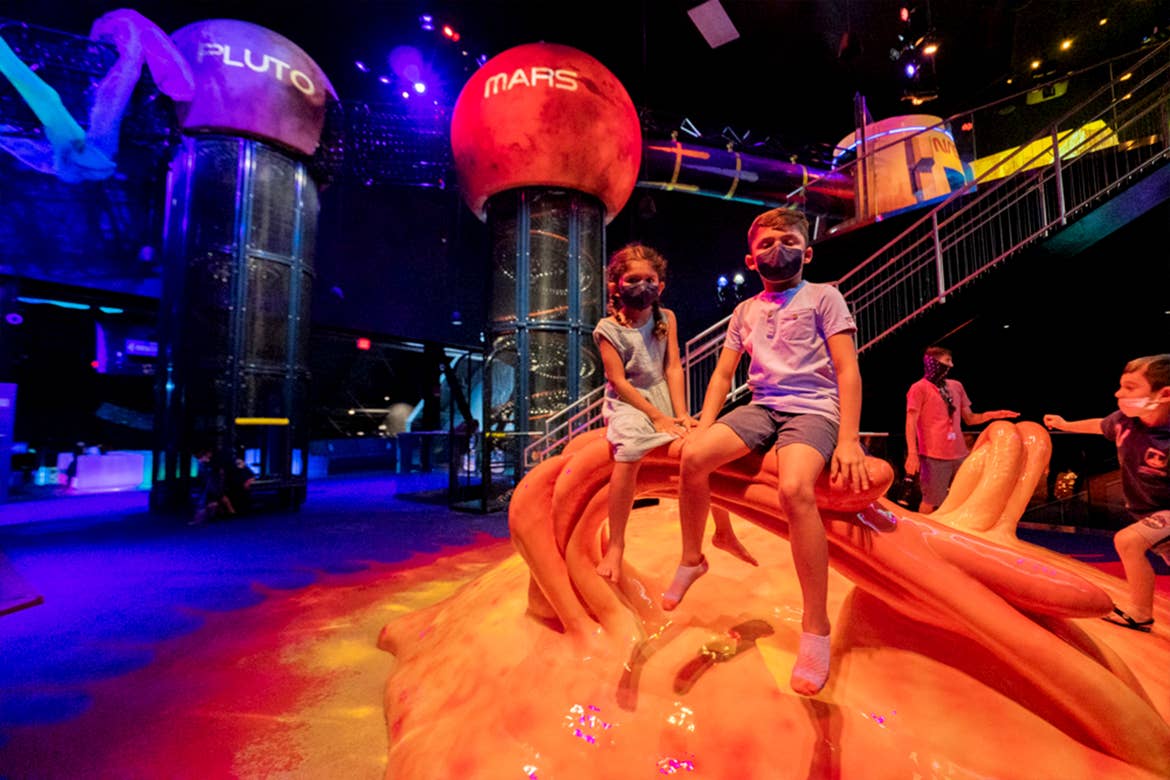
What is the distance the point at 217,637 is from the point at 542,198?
24.8ft

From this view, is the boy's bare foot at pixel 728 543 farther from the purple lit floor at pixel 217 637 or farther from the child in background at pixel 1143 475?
the child in background at pixel 1143 475

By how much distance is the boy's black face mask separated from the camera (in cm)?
215

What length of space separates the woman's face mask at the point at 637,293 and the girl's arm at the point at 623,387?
23cm

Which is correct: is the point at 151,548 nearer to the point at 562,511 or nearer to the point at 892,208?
the point at 562,511

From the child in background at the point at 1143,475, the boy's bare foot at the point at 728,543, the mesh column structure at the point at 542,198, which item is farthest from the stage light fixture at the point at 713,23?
the boy's bare foot at the point at 728,543

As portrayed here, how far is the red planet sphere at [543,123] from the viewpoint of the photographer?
8.40m

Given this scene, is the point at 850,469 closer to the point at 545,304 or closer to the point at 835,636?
the point at 835,636

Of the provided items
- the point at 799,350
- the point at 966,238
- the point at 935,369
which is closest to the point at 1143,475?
the point at 935,369

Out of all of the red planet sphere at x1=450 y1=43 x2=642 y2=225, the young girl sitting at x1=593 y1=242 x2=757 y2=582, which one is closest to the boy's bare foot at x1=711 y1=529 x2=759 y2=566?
the young girl sitting at x1=593 y1=242 x2=757 y2=582

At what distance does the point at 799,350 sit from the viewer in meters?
2.07

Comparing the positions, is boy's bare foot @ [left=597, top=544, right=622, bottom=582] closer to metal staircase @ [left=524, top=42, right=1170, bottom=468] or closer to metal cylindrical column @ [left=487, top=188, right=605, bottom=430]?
metal staircase @ [left=524, top=42, right=1170, bottom=468]

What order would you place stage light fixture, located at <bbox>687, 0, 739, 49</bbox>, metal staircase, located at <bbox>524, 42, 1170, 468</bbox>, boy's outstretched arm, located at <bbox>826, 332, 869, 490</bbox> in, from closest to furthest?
boy's outstretched arm, located at <bbox>826, 332, 869, 490</bbox> < metal staircase, located at <bbox>524, 42, 1170, 468</bbox> < stage light fixture, located at <bbox>687, 0, 739, 49</bbox>

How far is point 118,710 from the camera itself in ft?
9.00

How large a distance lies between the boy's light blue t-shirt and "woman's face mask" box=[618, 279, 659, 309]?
1.77ft
